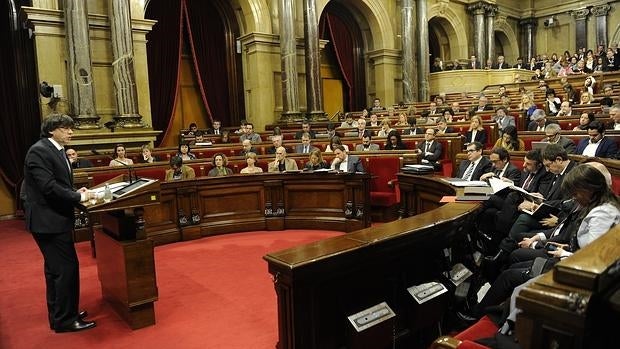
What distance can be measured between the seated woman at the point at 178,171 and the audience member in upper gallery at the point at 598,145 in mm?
4551

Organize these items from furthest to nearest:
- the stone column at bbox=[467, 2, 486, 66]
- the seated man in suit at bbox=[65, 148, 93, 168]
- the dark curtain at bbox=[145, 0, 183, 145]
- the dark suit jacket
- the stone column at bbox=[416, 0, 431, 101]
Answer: the stone column at bbox=[467, 2, 486, 66], the stone column at bbox=[416, 0, 431, 101], the dark curtain at bbox=[145, 0, 183, 145], the seated man in suit at bbox=[65, 148, 93, 168], the dark suit jacket

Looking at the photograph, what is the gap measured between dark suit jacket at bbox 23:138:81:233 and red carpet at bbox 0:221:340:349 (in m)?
0.73

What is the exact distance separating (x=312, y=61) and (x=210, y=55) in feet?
8.45

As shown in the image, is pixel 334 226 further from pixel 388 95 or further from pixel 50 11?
pixel 388 95

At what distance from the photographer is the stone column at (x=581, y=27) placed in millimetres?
19953

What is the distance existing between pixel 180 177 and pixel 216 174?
1.51 ft

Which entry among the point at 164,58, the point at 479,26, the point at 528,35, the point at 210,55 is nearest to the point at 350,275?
the point at 164,58

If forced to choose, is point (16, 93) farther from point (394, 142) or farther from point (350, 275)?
point (350, 275)

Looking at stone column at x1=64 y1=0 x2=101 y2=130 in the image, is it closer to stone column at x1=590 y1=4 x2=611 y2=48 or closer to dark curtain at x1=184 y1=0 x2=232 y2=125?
dark curtain at x1=184 y1=0 x2=232 y2=125

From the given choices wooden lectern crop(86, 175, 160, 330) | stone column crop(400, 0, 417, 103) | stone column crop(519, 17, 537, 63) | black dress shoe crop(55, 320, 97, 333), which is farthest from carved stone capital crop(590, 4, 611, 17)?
black dress shoe crop(55, 320, 97, 333)

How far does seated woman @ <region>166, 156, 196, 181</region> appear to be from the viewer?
6.00m

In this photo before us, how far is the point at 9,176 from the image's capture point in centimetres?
848

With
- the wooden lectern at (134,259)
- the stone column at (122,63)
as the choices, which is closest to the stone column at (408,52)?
the stone column at (122,63)

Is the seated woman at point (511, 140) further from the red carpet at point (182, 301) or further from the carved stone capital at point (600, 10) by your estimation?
the carved stone capital at point (600, 10)
